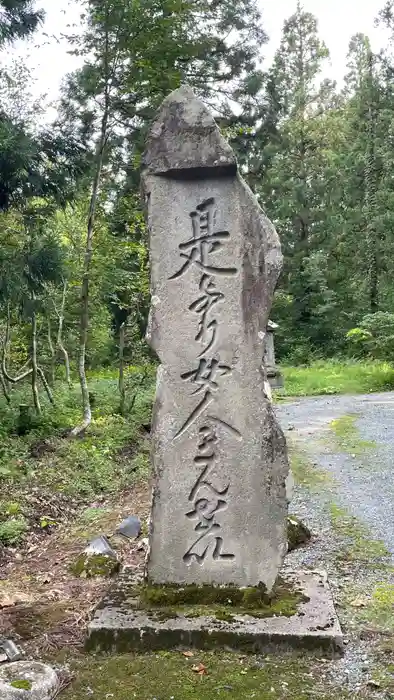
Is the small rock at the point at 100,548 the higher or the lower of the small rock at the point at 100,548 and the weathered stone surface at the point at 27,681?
the lower

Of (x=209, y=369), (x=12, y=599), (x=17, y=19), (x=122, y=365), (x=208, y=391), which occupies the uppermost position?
(x=17, y=19)

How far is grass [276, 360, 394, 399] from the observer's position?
17156mm

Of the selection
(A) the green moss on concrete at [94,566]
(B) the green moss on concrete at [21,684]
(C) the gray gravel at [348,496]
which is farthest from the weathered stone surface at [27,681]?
(A) the green moss on concrete at [94,566]

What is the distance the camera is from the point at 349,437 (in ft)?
33.4

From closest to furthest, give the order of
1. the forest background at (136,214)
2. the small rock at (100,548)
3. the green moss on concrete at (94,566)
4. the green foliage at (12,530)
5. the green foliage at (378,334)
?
the green moss on concrete at (94,566)
the small rock at (100,548)
the green foliage at (12,530)
the forest background at (136,214)
the green foliage at (378,334)

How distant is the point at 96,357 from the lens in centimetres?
Result: 1888

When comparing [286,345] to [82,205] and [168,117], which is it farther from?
[168,117]

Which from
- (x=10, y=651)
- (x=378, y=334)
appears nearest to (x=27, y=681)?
(x=10, y=651)

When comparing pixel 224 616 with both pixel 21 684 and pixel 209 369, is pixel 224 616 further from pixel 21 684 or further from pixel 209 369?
pixel 209 369

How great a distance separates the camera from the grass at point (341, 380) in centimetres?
1716

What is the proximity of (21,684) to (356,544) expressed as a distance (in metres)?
3.21

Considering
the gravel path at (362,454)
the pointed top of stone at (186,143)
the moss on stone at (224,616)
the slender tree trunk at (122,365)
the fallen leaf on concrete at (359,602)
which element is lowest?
the gravel path at (362,454)

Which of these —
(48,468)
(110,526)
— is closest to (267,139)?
(48,468)

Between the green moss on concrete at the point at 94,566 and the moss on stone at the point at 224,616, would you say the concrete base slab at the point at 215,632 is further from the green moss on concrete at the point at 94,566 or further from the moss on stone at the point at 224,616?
the green moss on concrete at the point at 94,566
